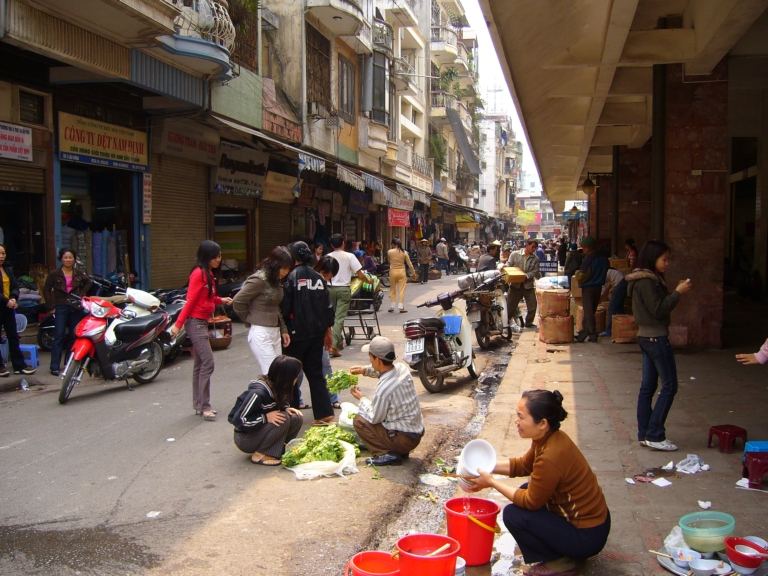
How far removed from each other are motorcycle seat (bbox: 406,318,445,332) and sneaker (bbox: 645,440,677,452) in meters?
3.09

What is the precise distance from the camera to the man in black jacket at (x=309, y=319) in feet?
21.6

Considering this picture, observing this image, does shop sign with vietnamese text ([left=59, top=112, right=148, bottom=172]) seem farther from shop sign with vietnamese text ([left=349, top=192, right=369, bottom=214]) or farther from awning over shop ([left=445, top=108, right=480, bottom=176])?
awning over shop ([left=445, top=108, right=480, bottom=176])

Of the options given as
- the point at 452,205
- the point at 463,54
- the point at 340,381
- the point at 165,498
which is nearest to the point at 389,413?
the point at 340,381

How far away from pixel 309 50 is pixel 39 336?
520 inches

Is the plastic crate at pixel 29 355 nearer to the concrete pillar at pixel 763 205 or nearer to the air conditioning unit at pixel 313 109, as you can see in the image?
the air conditioning unit at pixel 313 109

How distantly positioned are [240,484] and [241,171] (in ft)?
44.9

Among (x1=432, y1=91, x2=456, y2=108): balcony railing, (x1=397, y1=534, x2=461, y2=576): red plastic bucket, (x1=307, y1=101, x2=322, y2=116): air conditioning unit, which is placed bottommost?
(x1=397, y1=534, x2=461, y2=576): red plastic bucket

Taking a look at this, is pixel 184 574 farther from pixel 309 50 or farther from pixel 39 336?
pixel 309 50

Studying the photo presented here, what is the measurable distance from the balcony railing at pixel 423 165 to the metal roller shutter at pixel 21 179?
25229mm

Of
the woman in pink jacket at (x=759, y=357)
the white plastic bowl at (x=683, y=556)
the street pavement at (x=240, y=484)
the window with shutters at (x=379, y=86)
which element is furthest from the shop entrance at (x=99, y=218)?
the window with shutters at (x=379, y=86)

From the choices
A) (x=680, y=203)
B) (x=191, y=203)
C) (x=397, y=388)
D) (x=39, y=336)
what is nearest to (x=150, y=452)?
(x=397, y=388)

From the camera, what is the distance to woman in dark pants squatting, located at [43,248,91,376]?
9.36 m

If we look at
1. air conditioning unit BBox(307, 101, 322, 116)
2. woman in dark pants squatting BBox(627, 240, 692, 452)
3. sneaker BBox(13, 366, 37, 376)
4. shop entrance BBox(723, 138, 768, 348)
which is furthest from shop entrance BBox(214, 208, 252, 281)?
woman in dark pants squatting BBox(627, 240, 692, 452)

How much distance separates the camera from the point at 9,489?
196 inches
